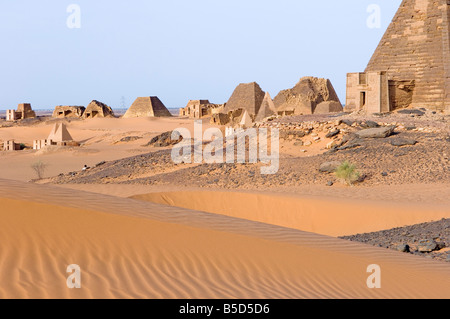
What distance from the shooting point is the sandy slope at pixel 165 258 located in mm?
4051

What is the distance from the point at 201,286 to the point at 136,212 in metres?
1.86

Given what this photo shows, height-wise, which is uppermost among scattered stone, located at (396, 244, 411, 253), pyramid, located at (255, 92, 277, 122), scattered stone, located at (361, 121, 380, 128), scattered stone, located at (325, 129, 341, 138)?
pyramid, located at (255, 92, 277, 122)

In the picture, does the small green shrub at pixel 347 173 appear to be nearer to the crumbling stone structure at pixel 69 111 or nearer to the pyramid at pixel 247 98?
the pyramid at pixel 247 98

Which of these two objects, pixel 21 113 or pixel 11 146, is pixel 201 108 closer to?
pixel 21 113

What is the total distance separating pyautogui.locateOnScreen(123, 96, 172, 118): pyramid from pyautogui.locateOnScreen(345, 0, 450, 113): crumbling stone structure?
28.2 m

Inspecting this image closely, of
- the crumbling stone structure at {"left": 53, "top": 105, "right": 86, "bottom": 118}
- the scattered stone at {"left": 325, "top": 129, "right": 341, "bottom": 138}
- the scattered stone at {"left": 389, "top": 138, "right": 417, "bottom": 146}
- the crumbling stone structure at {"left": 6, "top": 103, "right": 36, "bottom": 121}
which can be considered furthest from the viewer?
the crumbling stone structure at {"left": 6, "top": 103, "right": 36, "bottom": 121}

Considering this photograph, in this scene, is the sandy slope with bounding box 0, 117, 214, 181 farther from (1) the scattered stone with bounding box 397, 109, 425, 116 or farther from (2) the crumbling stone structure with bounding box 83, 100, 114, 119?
(1) the scattered stone with bounding box 397, 109, 425, 116

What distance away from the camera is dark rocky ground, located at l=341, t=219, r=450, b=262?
6946 mm

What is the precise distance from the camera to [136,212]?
5.88 metres

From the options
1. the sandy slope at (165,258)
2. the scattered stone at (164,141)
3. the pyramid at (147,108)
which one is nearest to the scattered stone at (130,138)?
the scattered stone at (164,141)

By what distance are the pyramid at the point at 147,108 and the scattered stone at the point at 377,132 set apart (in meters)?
32.9

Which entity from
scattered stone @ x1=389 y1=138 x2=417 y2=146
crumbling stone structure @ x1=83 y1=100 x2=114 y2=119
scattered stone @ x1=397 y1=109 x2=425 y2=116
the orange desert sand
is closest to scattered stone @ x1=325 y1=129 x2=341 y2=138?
scattered stone @ x1=389 y1=138 x2=417 y2=146

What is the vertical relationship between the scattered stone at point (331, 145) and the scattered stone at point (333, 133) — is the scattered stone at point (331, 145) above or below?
below
